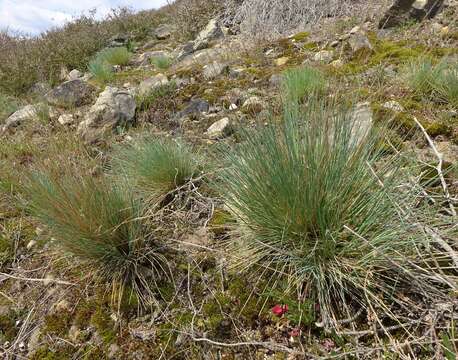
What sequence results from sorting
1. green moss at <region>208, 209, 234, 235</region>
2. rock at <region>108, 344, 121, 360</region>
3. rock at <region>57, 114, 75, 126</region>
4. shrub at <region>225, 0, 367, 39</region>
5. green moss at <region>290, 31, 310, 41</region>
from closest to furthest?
rock at <region>108, 344, 121, 360</region> < green moss at <region>208, 209, 234, 235</region> < rock at <region>57, 114, 75, 126</region> < green moss at <region>290, 31, 310, 41</region> < shrub at <region>225, 0, 367, 39</region>

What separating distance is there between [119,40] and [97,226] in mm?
8295

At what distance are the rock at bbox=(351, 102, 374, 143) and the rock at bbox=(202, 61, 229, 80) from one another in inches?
117

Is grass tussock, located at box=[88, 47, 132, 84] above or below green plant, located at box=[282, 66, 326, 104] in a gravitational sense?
below

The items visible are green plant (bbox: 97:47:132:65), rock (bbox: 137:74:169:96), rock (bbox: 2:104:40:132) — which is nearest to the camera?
rock (bbox: 2:104:40:132)

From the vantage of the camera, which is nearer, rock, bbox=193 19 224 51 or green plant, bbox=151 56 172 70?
green plant, bbox=151 56 172 70

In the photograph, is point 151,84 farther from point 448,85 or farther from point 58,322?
point 58,322

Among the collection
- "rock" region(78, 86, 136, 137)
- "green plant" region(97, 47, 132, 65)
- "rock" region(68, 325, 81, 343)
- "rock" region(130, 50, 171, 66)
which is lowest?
"rock" region(130, 50, 171, 66)

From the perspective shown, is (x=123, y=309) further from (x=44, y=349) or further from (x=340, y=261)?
(x=340, y=261)

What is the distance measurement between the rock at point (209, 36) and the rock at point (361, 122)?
5215mm

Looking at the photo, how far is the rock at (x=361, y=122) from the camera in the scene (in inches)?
62.3

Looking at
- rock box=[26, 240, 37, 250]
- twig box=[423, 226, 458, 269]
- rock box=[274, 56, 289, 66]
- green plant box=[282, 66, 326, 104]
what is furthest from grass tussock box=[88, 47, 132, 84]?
twig box=[423, 226, 458, 269]

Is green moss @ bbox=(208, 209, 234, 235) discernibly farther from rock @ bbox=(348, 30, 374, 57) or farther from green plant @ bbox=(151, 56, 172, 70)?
green plant @ bbox=(151, 56, 172, 70)

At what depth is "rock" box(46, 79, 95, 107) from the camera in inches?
181

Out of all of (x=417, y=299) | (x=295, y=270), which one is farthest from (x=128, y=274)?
(x=417, y=299)
